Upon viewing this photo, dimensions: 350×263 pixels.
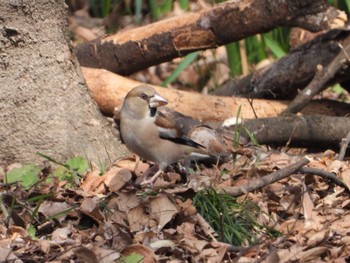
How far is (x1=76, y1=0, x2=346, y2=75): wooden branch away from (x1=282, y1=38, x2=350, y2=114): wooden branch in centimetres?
30

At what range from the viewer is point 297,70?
7.36 m

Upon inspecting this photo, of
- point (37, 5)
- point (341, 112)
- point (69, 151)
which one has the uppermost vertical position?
point (37, 5)

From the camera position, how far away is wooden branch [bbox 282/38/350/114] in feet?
22.6

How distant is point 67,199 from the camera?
5.21 meters

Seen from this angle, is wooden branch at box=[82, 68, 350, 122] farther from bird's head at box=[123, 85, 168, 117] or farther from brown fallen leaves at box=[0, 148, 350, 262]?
brown fallen leaves at box=[0, 148, 350, 262]

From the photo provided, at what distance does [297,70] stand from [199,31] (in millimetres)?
858

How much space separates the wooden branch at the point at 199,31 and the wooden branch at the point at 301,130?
79 cm

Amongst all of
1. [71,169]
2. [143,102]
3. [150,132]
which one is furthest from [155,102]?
[71,169]

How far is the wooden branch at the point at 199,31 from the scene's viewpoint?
6902 millimetres

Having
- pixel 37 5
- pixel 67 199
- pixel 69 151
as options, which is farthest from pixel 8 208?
pixel 37 5

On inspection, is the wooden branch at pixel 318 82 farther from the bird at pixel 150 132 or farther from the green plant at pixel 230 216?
the green plant at pixel 230 216

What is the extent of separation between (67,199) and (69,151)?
2.35 ft

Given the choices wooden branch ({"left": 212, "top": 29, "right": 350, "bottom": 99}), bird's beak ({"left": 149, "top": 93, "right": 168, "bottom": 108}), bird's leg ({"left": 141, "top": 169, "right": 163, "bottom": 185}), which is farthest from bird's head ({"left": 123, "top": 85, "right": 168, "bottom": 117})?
wooden branch ({"left": 212, "top": 29, "right": 350, "bottom": 99})

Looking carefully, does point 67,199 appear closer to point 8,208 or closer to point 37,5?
point 8,208
